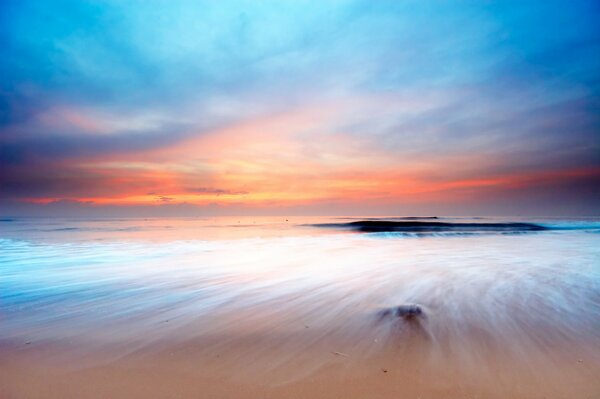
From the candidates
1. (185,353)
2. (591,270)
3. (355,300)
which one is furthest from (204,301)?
(591,270)

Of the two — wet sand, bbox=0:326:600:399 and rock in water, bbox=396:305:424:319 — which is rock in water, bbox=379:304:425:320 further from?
wet sand, bbox=0:326:600:399

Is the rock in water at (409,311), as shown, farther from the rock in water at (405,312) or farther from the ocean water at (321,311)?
the ocean water at (321,311)

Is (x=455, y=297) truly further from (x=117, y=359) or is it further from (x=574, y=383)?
(x=117, y=359)

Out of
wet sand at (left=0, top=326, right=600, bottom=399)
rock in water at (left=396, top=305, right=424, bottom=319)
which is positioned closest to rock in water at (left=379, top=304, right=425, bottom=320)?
rock in water at (left=396, top=305, right=424, bottom=319)

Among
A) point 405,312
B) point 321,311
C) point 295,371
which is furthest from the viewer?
point 321,311

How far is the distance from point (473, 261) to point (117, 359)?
10.8 m

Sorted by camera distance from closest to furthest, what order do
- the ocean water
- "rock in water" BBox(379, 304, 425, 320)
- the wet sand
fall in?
the wet sand, the ocean water, "rock in water" BBox(379, 304, 425, 320)

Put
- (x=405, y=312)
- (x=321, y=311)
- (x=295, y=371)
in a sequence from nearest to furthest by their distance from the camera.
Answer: (x=295, y=371) → (x=405, y=312) → (x=321, y=311)

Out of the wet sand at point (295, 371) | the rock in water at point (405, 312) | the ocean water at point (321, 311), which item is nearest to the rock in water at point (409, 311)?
the rock in water at point (405, 312)

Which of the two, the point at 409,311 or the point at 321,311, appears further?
the point at 321,311

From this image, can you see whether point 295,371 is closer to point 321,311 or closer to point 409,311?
point 321,311

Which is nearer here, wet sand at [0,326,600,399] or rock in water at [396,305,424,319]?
wet sand at [0,326,600,399]

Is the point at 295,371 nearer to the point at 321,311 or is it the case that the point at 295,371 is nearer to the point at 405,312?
the point at 321,311

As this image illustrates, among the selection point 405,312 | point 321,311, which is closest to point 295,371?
point 321,311
